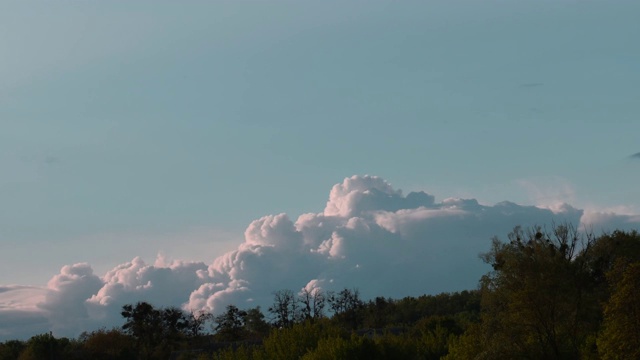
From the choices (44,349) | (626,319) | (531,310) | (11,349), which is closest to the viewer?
(626,319)

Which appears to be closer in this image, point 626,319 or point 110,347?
point 626,319

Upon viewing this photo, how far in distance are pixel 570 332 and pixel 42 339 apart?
9648 centimetres

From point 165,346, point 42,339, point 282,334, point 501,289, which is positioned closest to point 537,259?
point 501,289

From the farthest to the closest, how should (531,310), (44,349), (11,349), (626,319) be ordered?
(11,349)
(44,349)
(531,310)
(626,319)

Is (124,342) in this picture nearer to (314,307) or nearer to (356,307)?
(314,307)

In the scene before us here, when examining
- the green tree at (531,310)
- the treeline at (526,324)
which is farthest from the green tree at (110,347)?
the green tree at (531,310)

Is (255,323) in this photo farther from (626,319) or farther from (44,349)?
(626,319)

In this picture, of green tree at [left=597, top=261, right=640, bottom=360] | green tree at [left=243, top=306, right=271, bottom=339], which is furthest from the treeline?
green tree at [left=243, top=306, right=271, bottom=339]

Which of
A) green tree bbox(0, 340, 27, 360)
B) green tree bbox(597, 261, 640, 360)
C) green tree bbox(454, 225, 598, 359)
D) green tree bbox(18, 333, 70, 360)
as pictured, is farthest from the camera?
green tree bbox(0, 340, 27, 360)

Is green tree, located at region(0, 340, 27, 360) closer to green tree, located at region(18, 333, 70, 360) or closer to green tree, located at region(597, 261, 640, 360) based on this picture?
green tree, located at region(18, 333, 70, 360)

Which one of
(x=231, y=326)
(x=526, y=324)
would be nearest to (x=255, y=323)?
(x=231, y=326)

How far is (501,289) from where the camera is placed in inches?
3209

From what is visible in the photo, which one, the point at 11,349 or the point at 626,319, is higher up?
the point at 11,349

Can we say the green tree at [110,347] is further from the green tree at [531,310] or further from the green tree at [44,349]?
the green tree at [531,310]
